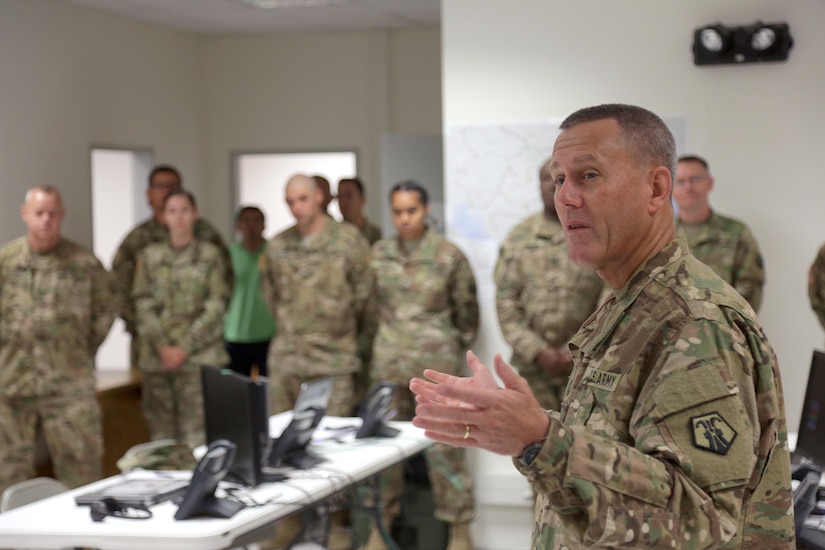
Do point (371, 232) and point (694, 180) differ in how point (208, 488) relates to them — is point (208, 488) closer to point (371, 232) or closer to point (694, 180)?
point (694, 180)

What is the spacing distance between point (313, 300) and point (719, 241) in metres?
2.17

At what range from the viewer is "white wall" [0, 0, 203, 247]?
21.6ft

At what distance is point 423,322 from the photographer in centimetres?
557

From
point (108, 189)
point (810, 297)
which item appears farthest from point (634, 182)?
point (108, 189)

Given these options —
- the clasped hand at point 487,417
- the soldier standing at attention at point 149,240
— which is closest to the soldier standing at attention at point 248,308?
the soldier standing at attention at point 149,240

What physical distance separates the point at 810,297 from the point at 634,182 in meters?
3.79

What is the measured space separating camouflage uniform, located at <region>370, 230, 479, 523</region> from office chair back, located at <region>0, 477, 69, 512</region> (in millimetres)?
2035

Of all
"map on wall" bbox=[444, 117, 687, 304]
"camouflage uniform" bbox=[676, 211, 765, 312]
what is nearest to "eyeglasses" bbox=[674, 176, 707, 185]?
"camouflage uniform" bbox=[676, 211, 765, 312]

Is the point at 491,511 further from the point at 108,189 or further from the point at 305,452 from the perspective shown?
the point at 108,189

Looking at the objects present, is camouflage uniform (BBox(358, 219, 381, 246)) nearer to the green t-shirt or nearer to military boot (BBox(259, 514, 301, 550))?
the green t-shirt

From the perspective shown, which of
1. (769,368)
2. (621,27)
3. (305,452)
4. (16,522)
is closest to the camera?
(769,368)

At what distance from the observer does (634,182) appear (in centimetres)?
153

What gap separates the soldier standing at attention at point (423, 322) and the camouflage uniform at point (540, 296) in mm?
318

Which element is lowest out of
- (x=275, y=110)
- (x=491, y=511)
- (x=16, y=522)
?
(x=491, y=511)
